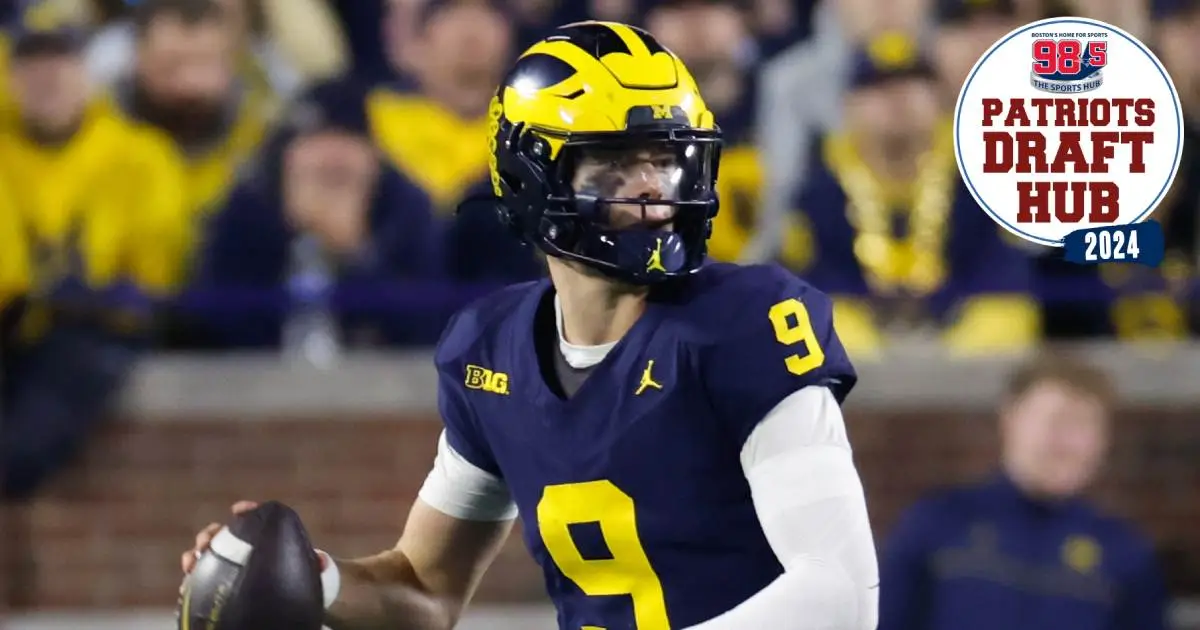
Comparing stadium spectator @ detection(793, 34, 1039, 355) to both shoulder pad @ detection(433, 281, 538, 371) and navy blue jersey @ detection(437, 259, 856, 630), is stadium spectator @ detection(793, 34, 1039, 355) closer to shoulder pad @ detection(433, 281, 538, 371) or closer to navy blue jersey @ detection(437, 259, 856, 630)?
shoulder pad @ detection(433, 281, 538, 371)

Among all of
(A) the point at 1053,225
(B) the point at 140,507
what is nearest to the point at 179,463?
(B) the point at 140,507

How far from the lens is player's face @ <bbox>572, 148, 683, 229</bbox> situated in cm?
219

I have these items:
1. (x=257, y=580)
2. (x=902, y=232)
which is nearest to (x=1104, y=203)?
(x=257, y=580)

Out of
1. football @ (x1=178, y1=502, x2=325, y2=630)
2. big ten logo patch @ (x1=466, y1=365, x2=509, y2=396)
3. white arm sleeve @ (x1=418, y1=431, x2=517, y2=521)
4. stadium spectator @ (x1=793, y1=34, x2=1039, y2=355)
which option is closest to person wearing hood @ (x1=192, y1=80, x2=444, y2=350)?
stadium spectator @ (x1=793, y1=34, x2=1039, y2=355)

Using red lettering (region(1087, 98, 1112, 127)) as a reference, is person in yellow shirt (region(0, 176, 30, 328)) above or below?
below

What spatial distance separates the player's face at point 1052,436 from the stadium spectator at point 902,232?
0.26m

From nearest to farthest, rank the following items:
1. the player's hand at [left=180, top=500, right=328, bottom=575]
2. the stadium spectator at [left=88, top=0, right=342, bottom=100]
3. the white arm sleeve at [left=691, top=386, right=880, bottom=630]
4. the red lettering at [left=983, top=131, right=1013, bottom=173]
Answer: the white arm sleeve at [left=691, top=386, right=880, bottom=630] → the red lettering at [left=983, top=131, right=1013, bottom=173] → the player's hand at [left=180, top=500, right=328, bottom=575] → the stadium spectator at [left=88, top=0, right=342, bottom=100]

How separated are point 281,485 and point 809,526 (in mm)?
2418

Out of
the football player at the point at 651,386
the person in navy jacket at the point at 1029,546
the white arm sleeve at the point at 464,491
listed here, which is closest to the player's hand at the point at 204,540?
the football player at the point at 651,386

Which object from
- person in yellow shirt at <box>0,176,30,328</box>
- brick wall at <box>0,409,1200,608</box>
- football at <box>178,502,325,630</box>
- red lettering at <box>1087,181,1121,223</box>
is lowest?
brick wall at <box>0,409,1200,608</box>

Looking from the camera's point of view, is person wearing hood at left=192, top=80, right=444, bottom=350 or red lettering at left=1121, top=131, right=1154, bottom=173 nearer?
red lettering at left=1121, top=131, right=1154, bottom=173

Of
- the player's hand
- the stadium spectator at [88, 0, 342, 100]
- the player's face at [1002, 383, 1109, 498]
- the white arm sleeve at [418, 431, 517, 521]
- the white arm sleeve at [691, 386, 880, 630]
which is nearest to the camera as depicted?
the white arm sleeve at [691, 386, 880, 630]

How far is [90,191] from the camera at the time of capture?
4.21m

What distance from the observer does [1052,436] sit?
3.72 m
